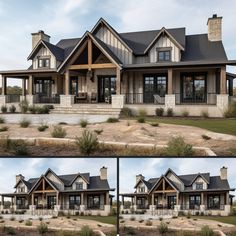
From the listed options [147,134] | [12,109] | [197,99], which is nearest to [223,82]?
[197,99]

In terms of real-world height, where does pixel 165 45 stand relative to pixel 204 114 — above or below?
above

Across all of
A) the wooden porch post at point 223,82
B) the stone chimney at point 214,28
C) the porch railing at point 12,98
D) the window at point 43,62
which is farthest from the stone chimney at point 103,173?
the window at point 43,62

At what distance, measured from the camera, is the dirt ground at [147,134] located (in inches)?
352

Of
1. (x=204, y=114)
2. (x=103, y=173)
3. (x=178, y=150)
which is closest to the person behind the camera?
(x=103, y=173)

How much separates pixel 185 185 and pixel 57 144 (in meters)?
4.10

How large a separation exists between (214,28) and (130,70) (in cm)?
759

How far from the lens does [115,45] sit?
23.1 metres

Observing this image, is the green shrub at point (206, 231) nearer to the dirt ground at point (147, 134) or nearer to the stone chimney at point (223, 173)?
the stone chimney at point (223, 173)

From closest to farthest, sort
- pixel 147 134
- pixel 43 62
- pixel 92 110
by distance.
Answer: pixel 147 134 < pixel 92 110 < pixel 43 62

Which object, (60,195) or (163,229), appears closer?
(163,229)

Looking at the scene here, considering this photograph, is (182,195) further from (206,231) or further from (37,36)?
(37,36)

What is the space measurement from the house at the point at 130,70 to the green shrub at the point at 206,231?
41.1 feet

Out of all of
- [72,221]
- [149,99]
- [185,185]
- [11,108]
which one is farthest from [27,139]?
[149,99]

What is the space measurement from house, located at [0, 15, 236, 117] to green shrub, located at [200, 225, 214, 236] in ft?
41.1
